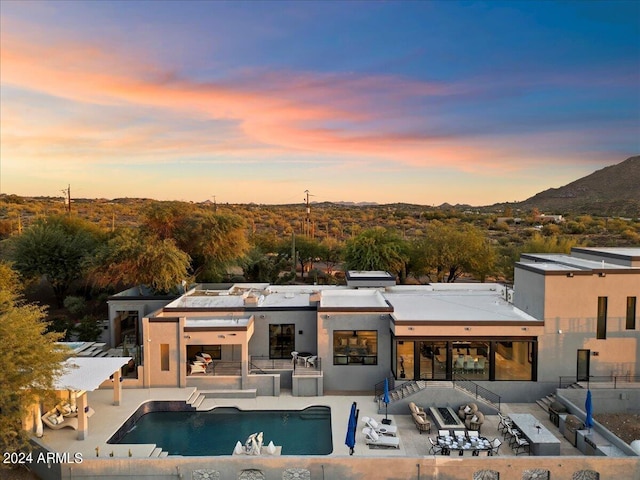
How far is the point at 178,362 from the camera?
18.6m

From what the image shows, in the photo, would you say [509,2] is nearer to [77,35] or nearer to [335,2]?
[335,2]

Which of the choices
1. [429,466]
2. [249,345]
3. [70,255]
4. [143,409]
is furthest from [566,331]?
[70,255]

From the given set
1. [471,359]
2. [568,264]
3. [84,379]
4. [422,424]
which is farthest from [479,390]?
[84,379]

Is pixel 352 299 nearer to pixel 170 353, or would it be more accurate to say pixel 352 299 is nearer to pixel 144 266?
pixel 170 353

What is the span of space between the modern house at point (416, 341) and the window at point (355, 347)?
0.04 metres

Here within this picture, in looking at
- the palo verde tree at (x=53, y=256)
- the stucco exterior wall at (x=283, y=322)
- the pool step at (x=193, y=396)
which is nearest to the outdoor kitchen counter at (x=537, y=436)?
the stucco exterior wall at (x=283, y=322)

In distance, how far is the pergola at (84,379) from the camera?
1439 centimetres

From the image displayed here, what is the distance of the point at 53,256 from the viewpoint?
29609 millimetres

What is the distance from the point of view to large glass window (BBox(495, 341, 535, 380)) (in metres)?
18.2

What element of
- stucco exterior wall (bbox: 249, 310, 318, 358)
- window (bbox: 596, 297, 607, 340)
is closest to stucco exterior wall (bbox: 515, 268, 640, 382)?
window (bbox: 596, 297, 607, 340)

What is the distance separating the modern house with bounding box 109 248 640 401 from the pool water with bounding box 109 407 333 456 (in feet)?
5.04

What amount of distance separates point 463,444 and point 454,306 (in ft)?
27.5

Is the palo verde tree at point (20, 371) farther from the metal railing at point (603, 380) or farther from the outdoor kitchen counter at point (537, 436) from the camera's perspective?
the metal railing at point (603, 380)

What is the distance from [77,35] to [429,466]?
29172 mm
